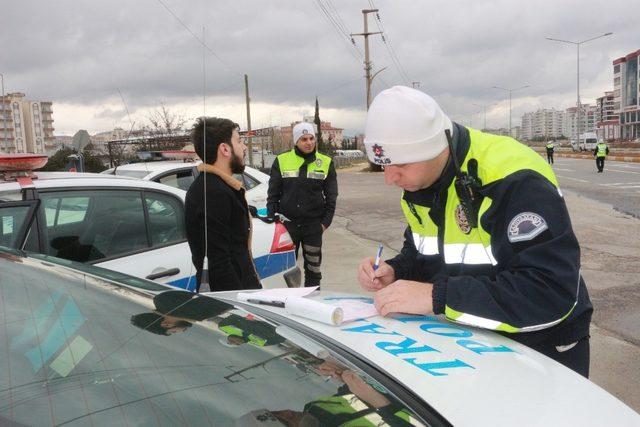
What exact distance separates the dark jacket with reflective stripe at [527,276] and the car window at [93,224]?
2028 mm

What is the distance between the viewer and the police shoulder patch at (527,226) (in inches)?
57.8

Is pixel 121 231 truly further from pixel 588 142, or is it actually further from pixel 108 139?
pixel 588 142

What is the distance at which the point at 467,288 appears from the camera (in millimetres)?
1540

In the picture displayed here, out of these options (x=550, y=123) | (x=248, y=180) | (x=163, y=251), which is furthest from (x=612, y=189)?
(x=550, y=123)

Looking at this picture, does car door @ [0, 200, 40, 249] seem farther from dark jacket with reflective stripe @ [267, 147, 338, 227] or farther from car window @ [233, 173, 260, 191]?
car window @ [233, 173, 260, 191]

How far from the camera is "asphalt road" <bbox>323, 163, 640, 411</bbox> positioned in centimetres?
368

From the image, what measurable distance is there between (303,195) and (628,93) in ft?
375

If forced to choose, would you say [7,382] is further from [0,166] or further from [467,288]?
[0,166]

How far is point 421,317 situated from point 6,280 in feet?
4.40

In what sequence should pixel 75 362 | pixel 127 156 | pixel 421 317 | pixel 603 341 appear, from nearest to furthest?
pixel 75 362
pixel 421 317
pixel 603 341
pixel 127 156

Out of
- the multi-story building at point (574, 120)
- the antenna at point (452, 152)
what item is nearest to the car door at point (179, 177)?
the antenna at point (452, 152)

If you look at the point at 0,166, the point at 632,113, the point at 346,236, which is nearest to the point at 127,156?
the point at 346,236

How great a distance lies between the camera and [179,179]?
6852mm

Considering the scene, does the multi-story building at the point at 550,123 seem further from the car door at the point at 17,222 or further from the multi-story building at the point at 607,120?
the car door at the point at 17,222
